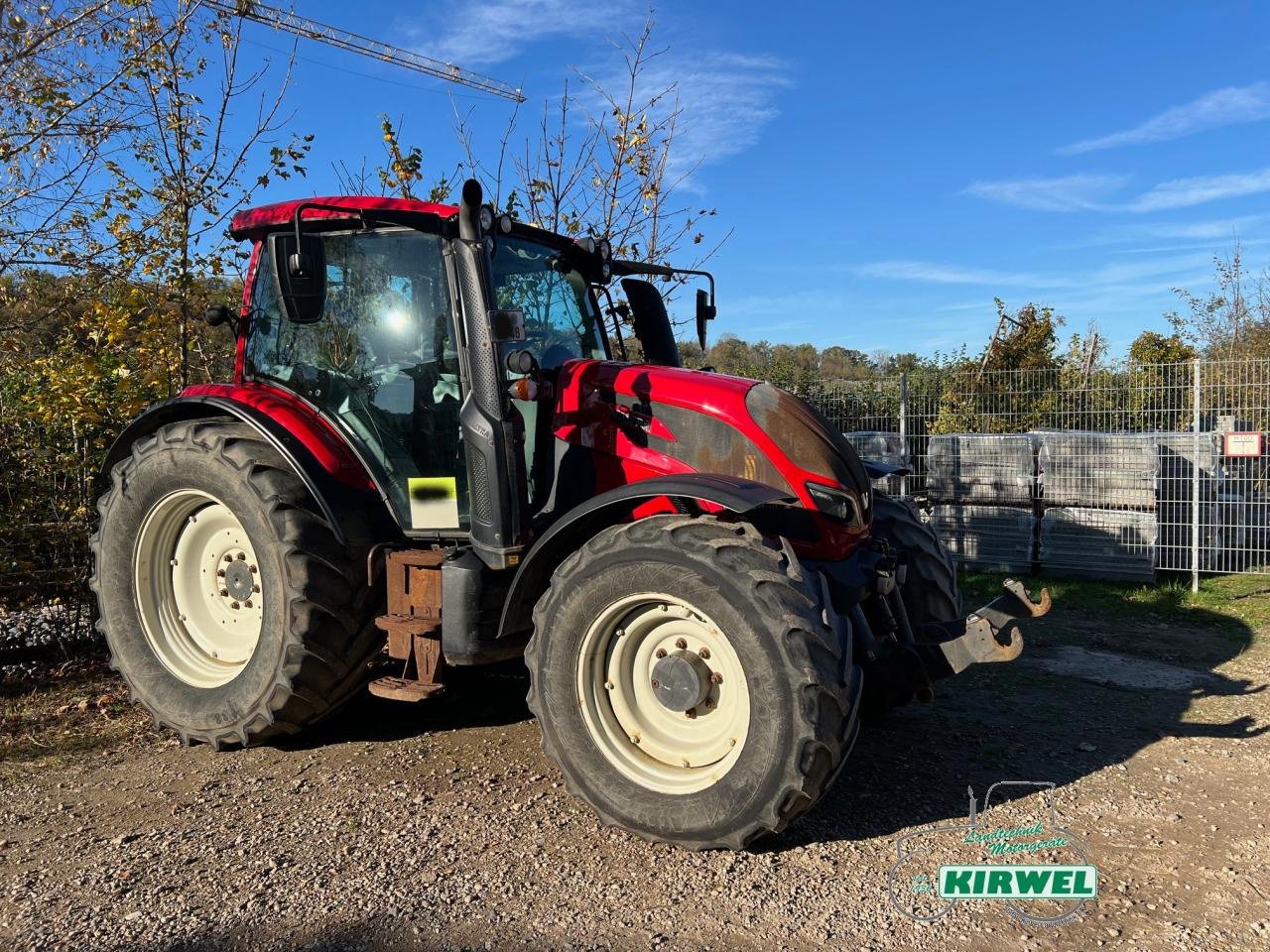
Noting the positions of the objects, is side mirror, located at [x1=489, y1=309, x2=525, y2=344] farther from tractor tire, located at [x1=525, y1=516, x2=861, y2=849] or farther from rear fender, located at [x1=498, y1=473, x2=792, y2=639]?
tractor tire, located at [x1=525, y1=516, x2=861, y2=849]

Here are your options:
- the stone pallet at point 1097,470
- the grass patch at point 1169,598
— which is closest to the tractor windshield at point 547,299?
the grass patch at point 1169,598

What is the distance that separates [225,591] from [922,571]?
353 centimetres

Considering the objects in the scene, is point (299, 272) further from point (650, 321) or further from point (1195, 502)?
point (1195, 502)

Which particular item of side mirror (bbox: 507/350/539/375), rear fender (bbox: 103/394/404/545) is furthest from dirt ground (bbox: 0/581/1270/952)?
side mirror (bbox: 507/350/539/375)

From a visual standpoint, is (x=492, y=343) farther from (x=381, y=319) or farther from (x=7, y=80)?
(x=7, y=80)

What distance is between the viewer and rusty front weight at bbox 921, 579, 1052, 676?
3443 millimetres

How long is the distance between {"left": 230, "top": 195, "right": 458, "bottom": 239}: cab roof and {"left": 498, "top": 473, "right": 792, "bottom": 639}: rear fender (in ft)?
4.94

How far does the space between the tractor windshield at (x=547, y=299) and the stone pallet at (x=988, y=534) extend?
6421 millimetres

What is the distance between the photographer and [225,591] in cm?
462

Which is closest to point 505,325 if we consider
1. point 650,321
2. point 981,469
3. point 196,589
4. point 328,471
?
point 328,471

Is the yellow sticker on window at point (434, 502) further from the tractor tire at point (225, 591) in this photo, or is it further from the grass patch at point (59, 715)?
the grass patch at point (59, 715)

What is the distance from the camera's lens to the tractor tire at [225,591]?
407 cm

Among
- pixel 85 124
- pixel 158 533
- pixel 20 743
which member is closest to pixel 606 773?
pixel 158 533

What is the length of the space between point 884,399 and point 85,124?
28.1 ft
